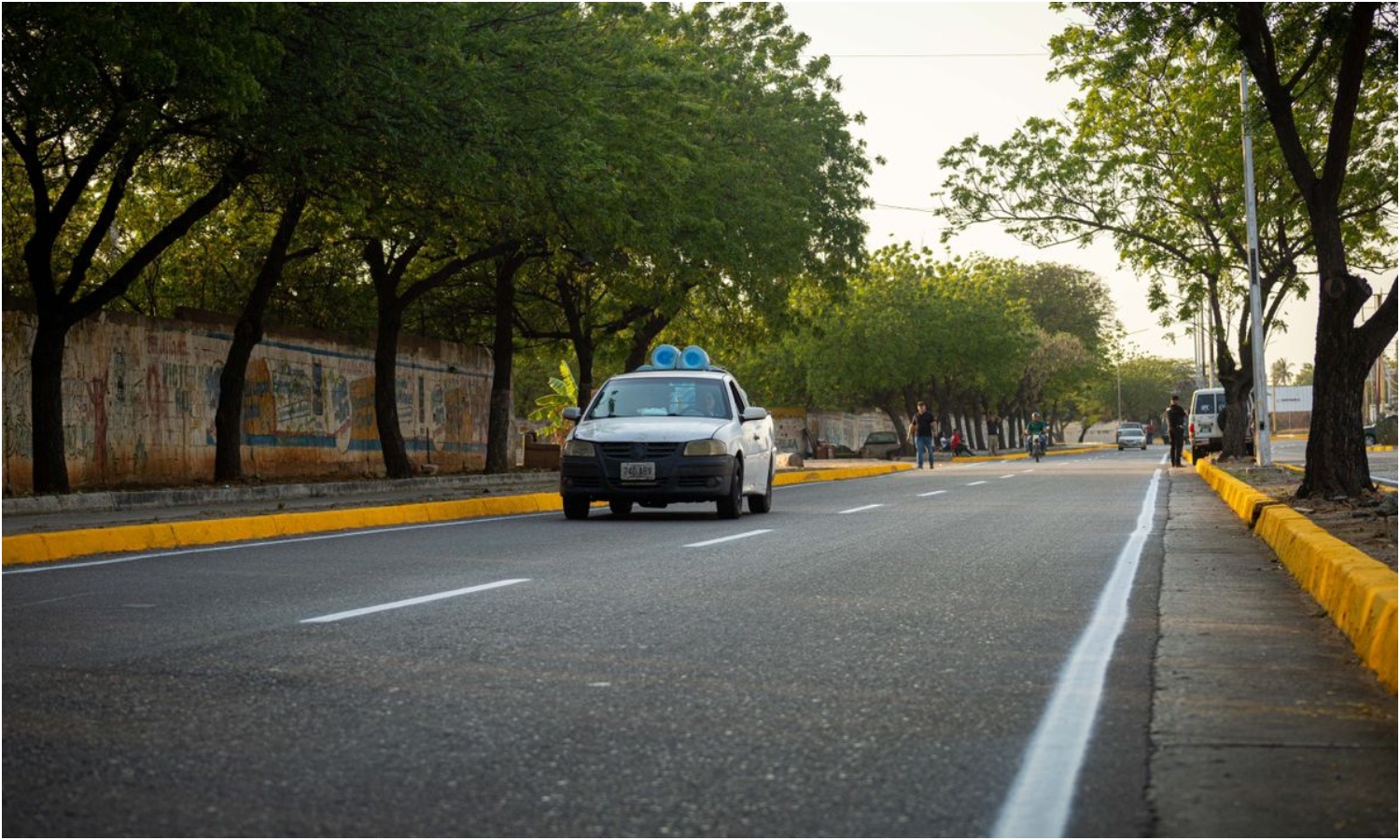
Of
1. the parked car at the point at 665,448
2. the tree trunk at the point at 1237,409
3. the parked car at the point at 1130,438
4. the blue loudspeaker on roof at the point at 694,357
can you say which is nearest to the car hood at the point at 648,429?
the parked car at the point at 665,448

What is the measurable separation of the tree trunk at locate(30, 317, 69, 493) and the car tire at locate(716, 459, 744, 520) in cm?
953

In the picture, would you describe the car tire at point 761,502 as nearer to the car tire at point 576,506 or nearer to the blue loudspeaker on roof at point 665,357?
the car tire at point 576,506

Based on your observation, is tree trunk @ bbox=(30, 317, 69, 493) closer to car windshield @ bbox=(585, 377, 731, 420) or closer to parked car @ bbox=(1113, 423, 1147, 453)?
car windshield @ bbox=(585, 377, 731, 420)

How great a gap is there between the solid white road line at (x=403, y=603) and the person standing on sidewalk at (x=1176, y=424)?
1233 inches

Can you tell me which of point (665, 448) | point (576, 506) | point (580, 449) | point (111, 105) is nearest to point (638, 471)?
point (665, 448)

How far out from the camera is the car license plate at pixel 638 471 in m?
16.4

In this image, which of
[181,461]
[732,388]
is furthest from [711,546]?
[181,461]

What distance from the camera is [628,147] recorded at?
83.2ft

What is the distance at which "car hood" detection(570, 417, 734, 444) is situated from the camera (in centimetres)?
1653

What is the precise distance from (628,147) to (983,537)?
13.6m

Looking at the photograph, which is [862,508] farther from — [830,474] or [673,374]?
[830,474]

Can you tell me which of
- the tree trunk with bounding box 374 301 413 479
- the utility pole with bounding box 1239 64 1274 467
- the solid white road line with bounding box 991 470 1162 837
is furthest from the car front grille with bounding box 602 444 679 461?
the utility pole with bounding box 1239 64 1274 467

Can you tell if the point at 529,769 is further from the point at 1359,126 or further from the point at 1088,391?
the point at 1088,391

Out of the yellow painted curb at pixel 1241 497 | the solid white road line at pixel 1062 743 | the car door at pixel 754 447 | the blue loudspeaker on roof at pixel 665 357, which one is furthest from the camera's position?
the blue loudspeaker on roof at pixel 665 357
